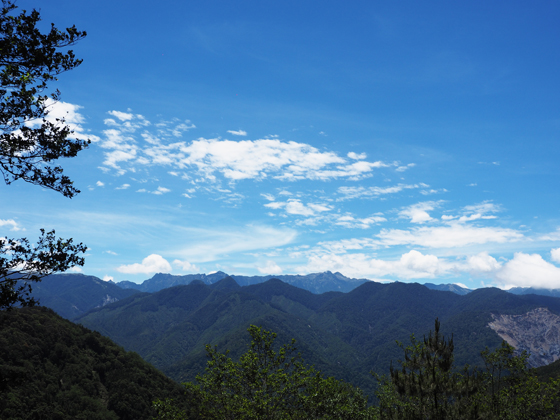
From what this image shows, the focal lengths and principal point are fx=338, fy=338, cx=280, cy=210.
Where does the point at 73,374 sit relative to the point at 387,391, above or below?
below

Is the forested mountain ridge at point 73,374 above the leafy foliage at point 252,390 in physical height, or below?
below

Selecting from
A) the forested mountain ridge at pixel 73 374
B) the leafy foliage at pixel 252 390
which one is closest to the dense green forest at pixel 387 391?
the leafy foliage at pixel 252 390

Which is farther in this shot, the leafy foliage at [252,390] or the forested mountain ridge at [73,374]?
the forested mountain ridge at [73,374]

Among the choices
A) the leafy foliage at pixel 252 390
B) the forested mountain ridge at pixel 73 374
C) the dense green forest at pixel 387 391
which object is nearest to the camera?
the dense green forest at pixel 387 391

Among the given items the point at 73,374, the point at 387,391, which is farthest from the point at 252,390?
the point at 73,374

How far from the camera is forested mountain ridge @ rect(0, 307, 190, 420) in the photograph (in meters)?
128

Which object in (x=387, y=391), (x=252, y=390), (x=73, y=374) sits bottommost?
(x=73, y=374)

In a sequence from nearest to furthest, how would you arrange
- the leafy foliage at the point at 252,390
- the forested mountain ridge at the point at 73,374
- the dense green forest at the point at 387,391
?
the dense green forest at the point at 387,391 → the leafy foliage at the point at 252,390 → the forested mountain ridge at the point at 73,374

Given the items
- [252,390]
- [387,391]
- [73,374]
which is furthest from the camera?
[73,374]

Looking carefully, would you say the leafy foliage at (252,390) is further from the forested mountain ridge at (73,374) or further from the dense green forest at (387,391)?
the forested mountain ridge at (73,374)

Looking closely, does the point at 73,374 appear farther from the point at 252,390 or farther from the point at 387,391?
the point at 387,391

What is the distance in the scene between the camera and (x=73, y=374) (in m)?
149

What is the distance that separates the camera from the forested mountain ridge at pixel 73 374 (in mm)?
127688

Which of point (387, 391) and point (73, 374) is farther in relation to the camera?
point (73, 374)
